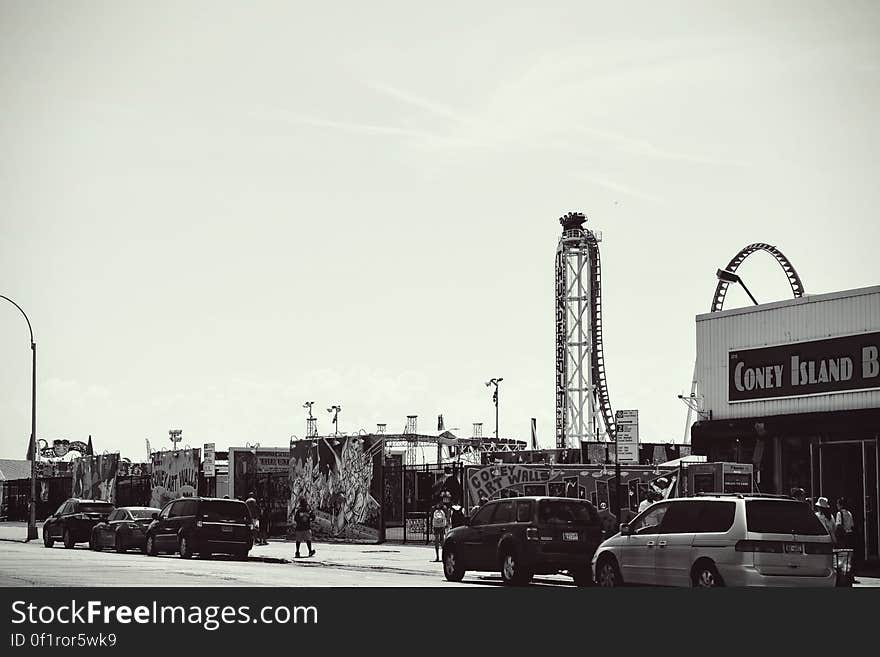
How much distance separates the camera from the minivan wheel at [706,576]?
63.9 ft

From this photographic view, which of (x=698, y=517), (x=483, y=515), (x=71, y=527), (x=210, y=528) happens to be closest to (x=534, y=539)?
(x=483, y=515)

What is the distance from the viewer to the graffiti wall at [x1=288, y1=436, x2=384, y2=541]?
4328cm

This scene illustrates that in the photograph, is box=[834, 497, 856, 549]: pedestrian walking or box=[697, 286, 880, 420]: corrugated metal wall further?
box=[697, 286, 880, 420]: corrugated metal wall

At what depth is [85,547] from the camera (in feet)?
147

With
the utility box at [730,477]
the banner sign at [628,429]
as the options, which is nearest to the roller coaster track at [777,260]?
the banner sign at [628,429]

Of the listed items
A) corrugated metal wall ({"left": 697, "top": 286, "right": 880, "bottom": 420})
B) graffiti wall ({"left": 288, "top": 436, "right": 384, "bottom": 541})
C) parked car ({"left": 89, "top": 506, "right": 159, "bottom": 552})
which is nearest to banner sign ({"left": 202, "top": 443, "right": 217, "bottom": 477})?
graffiti wall ({"left": 288, "top": 436, "right": 384, "bottom": 541})

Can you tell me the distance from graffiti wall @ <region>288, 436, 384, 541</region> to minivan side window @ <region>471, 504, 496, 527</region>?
16596mm

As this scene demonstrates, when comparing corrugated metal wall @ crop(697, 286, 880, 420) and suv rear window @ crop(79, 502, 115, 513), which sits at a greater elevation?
corrugated metal wall @ crop(697, 286, 880, 420)

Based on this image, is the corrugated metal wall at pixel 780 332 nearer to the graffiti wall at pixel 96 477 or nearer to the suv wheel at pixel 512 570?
the suv wheel at pixel 512 570

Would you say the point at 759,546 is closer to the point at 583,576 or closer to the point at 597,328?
the point at 583,576

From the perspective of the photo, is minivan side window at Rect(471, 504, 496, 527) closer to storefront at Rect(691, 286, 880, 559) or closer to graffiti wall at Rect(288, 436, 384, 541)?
storefront at Rect(691, 286, 880, 559)

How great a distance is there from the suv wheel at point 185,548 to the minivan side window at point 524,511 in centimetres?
1295

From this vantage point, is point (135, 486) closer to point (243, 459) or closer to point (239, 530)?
point (243, 459)

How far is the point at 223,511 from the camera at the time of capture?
35.5 meters
